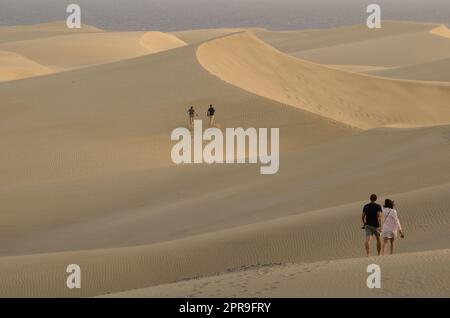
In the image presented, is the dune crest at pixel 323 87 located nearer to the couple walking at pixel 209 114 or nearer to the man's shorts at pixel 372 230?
the couple walking at pixel 209 114

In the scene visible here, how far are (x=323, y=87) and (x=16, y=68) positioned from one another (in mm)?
22073

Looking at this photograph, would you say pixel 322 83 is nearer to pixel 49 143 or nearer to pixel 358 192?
pixel 49 143

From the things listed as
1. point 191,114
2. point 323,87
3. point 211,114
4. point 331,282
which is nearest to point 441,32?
point 323,87

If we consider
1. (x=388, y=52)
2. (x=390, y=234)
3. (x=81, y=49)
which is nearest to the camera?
(x=390, y=234)

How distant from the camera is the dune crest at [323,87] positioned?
31906 millimetres

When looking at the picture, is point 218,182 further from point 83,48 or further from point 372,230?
point 83,48

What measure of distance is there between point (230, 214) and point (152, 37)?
5700cm

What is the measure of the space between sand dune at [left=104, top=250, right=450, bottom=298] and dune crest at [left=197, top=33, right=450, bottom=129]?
64.8 ft

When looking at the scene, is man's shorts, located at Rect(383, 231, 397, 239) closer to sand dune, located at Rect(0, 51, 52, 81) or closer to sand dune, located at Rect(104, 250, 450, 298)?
sand dune, located at Rect(104, 250, 450, 298)

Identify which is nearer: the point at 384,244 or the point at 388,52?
the point at 384,244

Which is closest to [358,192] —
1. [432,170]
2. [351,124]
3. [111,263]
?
[432,170]

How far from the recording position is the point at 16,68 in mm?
51156

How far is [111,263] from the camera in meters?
13.3

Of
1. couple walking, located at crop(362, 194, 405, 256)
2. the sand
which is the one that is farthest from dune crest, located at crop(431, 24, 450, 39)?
couple walking, located at crop(362, 194, 405, 256)
